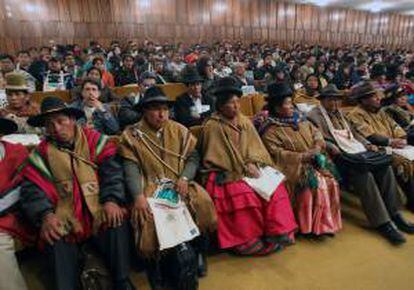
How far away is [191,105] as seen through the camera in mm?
3932

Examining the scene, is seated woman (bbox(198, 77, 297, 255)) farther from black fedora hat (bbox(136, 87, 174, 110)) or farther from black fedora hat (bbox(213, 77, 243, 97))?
black fedora hat (bbox(136, 87, 174, 110))

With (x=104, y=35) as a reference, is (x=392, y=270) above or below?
below

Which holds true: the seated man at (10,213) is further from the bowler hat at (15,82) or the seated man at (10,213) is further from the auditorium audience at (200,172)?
the bowler hat at (15,82)

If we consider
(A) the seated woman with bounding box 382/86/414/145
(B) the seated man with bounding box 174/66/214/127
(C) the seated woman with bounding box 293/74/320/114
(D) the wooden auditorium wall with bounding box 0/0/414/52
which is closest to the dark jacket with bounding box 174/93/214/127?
(B) the seated man with bounding box 174/66/214/127

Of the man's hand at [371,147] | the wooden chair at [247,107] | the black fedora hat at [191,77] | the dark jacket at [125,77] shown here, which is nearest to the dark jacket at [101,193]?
the black fedora hat at [191,77]

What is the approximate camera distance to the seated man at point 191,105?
3.82 m

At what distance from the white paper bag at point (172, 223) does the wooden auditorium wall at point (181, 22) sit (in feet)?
39.7

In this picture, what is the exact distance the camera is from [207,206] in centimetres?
228

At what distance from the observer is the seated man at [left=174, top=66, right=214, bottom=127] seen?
382 centimetres

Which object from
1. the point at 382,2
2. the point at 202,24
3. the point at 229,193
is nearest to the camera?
the point at 229,193

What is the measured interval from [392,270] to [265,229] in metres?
0.90

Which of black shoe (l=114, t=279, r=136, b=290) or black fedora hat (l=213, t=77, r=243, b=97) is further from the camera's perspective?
black fedora hat (l=213, t=77, r=243, b=97)

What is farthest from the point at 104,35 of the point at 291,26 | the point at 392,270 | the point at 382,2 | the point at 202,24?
the point at 382,2

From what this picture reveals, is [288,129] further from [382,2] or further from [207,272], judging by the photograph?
[382,2]
